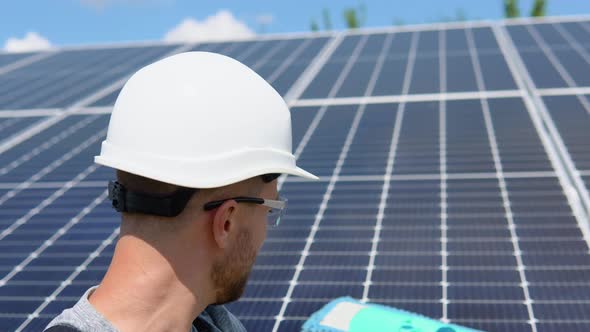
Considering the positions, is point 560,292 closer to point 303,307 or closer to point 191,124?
point 303,307

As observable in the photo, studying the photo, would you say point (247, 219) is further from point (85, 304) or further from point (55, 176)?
point (55, 176)

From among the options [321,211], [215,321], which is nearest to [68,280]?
[321,211]

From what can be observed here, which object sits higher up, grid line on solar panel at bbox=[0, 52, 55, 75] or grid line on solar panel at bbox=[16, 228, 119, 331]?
grid line on solar panel at bbox=[0, 52, 55, 75]

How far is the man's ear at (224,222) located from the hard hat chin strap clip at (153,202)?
104 millimetres

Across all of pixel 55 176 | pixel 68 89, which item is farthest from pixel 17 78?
pixel 55 176

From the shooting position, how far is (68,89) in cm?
940

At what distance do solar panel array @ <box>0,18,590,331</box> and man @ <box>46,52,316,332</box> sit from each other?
177 cm

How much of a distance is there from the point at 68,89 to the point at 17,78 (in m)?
1.66

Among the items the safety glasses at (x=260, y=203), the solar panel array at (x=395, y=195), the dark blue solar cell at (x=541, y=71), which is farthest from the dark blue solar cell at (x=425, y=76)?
the safety glasses at (x=260, y=203)

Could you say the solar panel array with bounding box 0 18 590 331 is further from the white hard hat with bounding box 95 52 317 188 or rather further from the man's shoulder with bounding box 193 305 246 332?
the white hard hat with bounding box 95 52 317 188

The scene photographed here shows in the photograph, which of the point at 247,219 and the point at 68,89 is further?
the point at 68,89

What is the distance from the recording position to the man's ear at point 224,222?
203 centimetres

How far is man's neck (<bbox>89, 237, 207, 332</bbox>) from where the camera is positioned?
6.39 ft

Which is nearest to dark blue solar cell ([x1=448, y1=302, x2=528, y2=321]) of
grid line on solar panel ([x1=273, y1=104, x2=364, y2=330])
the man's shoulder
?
grid line on solar panel ([x1=273, y1=104, x2=364, y2=330])
